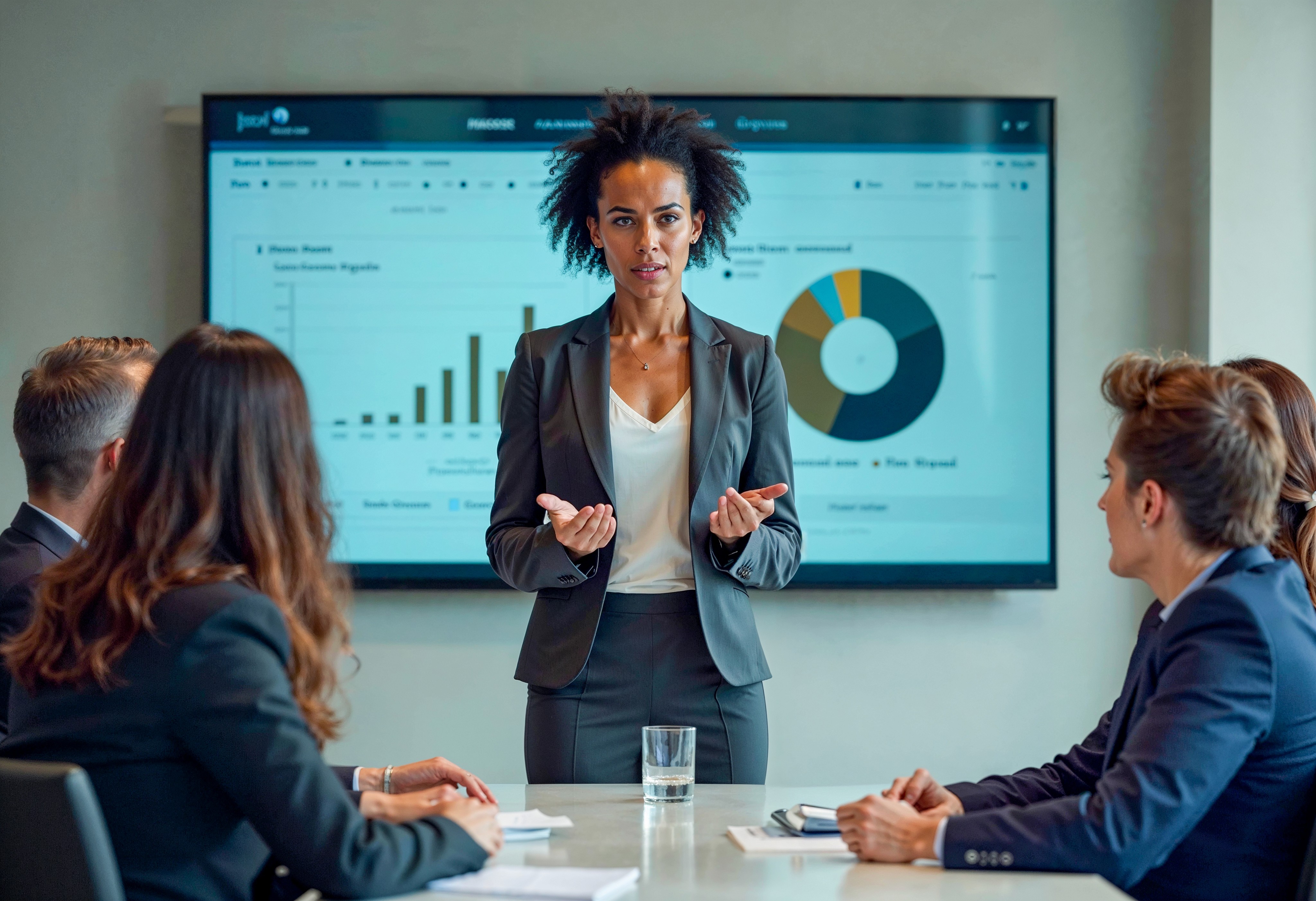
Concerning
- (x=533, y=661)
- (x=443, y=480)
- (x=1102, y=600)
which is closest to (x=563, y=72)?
(x=443, y=480)

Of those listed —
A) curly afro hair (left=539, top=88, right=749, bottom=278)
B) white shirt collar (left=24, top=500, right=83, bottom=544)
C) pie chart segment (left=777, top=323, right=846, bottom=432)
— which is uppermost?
curly afro hair (left=539, top=88, right=749, bottom=278)

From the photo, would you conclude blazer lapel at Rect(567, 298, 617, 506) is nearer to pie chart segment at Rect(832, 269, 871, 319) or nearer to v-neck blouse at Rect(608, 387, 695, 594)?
v-neck blouse at Rect(608, 387, 695, 594)

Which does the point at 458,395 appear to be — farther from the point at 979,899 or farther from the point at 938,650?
the point at 979,899

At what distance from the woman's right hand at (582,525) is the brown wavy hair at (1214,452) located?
827 millimetres

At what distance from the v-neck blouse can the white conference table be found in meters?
0.46

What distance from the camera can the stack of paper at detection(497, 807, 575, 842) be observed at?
4.65ft

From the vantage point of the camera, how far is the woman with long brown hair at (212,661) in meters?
1.15

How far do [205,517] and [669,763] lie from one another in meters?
0.74

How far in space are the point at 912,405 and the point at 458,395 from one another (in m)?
1.35

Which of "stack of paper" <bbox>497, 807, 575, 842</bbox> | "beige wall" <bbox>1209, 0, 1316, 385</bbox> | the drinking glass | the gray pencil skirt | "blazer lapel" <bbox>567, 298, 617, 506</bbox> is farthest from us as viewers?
"beige wall" <bbox>1209, 0, 1316, 385</bbox>

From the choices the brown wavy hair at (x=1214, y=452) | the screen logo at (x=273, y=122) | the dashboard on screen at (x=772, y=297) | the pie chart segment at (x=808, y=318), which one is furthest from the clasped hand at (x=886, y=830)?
the screen logo at (x=273, y=122)

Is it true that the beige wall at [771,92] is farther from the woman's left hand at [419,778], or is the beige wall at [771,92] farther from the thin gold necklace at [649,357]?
the woman's left hand at [419,778]

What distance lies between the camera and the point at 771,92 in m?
3.44

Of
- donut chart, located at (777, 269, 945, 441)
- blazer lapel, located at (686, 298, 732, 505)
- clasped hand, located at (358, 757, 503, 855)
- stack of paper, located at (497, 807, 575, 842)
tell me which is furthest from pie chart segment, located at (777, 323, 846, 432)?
stack of paper, located at (497, 807, 575, 842)
